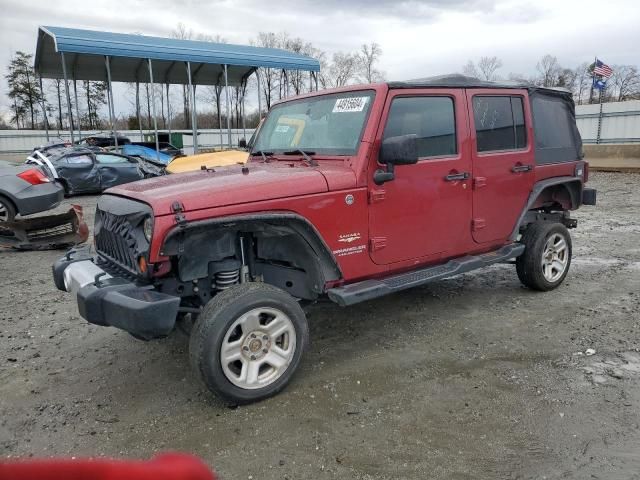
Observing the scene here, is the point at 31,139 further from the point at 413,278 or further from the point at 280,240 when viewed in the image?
the point at 413,278

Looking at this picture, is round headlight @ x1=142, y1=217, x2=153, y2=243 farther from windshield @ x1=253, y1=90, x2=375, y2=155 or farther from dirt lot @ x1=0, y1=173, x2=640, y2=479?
windshield @ x1=253, y1=90, x2=375, y2=155

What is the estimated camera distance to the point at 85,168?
14508 millimetres

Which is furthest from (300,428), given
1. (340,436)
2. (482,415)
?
(482,415)

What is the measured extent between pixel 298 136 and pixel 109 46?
16208 mm

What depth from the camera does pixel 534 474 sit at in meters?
2.65

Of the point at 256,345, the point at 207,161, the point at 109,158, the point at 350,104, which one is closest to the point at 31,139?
the point at 109,158

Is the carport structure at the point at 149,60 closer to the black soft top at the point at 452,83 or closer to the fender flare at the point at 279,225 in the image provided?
the black soft top at the point at 452,83

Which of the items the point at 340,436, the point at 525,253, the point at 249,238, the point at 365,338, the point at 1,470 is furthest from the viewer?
the point at 525,253

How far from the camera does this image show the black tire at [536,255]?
5355 mm

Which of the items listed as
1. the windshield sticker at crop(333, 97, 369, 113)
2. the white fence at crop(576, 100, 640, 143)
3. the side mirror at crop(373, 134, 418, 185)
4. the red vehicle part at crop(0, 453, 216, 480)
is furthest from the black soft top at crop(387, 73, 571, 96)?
the white fence at crop(576, 100, 640, 143)

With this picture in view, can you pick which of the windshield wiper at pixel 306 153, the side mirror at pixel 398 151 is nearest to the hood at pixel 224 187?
the windshield wiper at pixel 306 153

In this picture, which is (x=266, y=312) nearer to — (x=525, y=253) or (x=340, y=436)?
(x=340, y=436)

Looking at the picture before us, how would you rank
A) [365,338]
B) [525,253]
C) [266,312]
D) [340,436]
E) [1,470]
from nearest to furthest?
1. [1,470]
2. [340,436]
3. [266,312]
4. [365,338]
5. [525,253]

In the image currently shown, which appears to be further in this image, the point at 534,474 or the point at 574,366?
the point at 574,366
